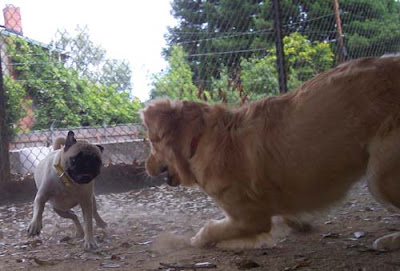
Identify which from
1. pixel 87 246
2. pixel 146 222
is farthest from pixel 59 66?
pixel 87 246

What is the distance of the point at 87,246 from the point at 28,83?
140 inches

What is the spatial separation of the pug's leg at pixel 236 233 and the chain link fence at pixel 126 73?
3.30m

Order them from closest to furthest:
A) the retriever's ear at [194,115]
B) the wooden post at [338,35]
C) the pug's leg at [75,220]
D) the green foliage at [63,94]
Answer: the retriever's ear at [194,115] < the pug's leg at [75,220] < the green foliage at [63,94] < the wooden post at [338,35]

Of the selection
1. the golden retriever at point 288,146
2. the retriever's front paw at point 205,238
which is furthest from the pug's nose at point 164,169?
the retriever's front paw at point 205,238

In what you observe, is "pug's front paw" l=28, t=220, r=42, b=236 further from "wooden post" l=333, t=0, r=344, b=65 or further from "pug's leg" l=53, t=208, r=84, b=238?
"wooden post" l=333, t=0, r=344, b=65

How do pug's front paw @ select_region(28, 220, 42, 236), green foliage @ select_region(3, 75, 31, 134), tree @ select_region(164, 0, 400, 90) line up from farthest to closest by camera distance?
tree @ select_region(164, 0, 400, 90) < green foliage @ select_region(3, 75, 31, 134) < pug's front paw @ select_region(28, 220, 42, 236)

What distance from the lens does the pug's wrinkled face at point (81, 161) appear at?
4109 millimetres

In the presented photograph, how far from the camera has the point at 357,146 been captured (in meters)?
2.78

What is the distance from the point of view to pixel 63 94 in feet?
21.9

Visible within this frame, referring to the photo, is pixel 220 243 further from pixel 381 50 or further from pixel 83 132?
pixel 381 50

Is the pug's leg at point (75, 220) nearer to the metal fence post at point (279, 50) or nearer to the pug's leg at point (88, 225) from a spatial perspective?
the pug's leg at point (88, 225)

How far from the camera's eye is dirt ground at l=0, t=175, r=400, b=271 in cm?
285

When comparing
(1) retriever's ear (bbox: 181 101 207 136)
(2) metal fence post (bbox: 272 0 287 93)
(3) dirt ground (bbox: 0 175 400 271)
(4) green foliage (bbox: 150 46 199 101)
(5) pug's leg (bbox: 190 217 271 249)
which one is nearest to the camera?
(3) dirt ground (bbox: 0 175 400 271)

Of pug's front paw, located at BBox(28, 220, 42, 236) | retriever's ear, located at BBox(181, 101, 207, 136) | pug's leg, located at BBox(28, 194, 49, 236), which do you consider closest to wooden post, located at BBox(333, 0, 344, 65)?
retriever's ear, located at BBox(181, 101, 207, 136)
